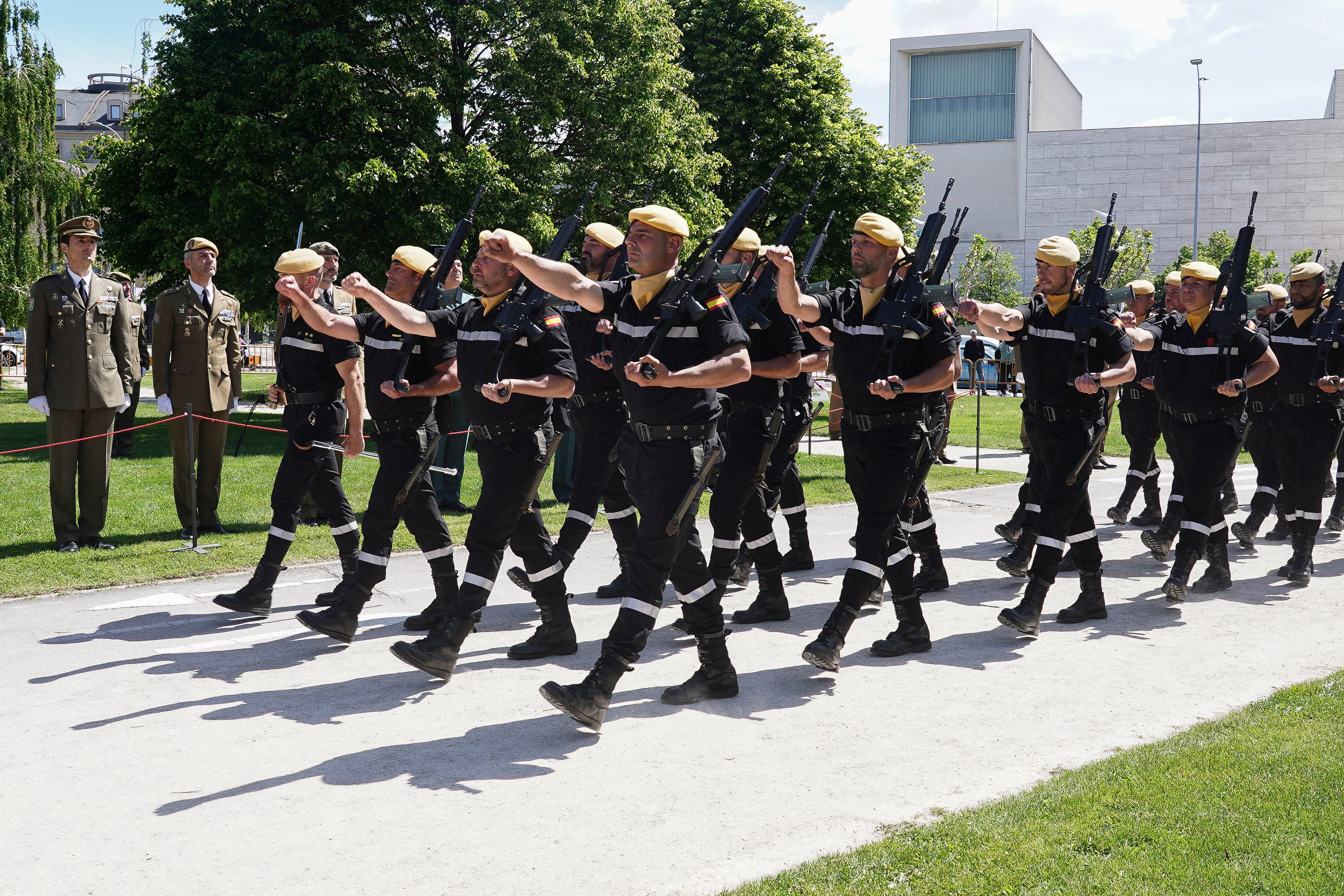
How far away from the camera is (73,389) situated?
9.38 metres

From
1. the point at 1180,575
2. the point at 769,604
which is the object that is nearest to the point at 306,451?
the point at 769,604

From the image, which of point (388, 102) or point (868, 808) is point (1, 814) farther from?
point (388, 102)

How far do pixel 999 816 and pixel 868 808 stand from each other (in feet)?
1.58

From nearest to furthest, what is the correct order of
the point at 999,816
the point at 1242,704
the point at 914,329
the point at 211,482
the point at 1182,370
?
the point at 999,816
the point at 1242,704
the point at 914,329
the point at 1182,370
the point at 211,482

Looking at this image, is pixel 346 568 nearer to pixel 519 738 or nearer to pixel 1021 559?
pixel 519 738

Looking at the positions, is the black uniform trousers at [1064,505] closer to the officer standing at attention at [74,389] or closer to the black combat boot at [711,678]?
the black combat boot at [711,678]

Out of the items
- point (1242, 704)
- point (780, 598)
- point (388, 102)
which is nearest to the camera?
point (1242, 704)

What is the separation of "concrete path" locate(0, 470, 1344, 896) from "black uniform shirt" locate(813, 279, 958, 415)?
1.47 metres

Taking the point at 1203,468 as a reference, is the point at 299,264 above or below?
above

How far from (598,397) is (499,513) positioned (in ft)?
5.32

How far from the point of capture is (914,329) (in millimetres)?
6305

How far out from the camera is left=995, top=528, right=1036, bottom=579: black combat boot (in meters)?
8.72

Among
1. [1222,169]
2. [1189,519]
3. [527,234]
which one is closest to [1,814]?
[1189,519]

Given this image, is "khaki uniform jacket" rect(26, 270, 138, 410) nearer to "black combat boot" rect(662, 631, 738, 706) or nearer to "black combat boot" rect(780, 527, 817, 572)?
"black combat boot" rect(780, 527, 817, 572)
